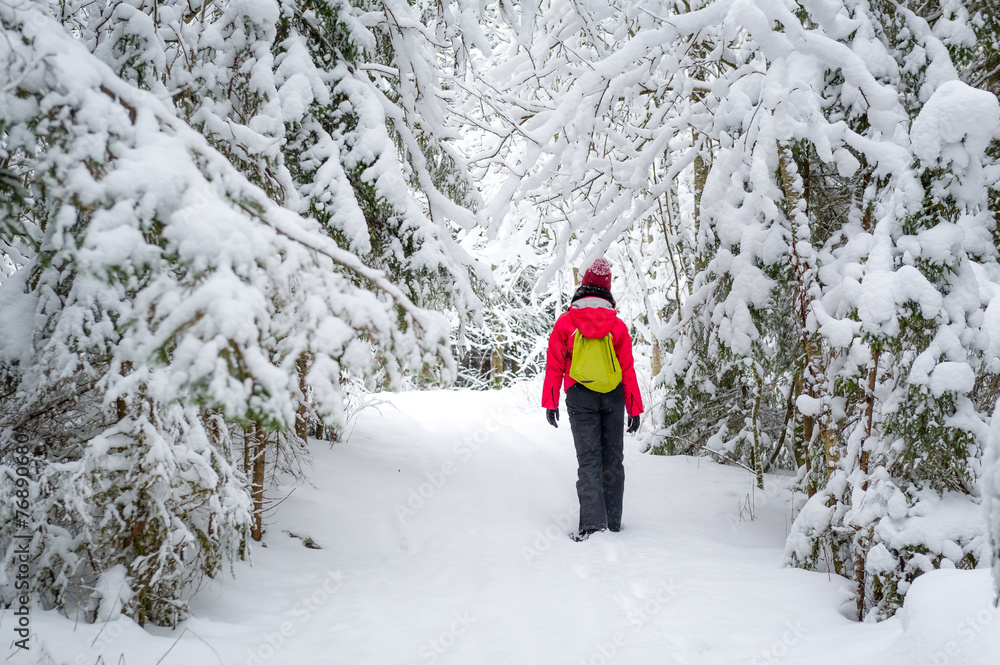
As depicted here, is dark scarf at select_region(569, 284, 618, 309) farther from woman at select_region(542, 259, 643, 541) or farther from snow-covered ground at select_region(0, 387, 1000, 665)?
snow-covered ground at select_region(0, 387, 1000, 665)

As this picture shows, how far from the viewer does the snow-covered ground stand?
7.27 feet

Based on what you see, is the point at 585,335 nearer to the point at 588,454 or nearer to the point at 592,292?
the point at 592,292

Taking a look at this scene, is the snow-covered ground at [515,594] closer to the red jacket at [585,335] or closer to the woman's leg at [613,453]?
the woman's leg at [613,453]

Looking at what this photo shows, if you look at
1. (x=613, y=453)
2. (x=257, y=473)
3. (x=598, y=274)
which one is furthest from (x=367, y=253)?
(x=613, y=453)

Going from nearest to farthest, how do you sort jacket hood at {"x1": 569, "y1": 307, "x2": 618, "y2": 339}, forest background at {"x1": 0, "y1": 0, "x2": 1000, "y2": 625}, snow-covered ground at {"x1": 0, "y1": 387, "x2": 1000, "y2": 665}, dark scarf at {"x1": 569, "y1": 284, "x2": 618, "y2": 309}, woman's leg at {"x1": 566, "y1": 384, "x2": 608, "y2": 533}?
forest background at {"x1": 0, "y1": 0, "x2": 1000, "y2": 625} → snow-covered ground at {"x1": 0, "y1": 387, "x2": 1000, "y2": 665} → woman's leg at {"x1": 566, "y1": 384, "x2": 608, "y2": 533} → jacket hood at {"x1": 569, "y1": 307, "x2": 618, "y2": 339} → dark scarf at {"x1": 569, "y1": 284, "x2": 618, "y2": 309}

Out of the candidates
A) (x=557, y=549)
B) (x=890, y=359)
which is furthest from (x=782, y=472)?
(x=890, y=359)

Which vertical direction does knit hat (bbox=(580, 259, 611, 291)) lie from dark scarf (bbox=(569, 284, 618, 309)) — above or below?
above

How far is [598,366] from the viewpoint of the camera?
14.5 feet

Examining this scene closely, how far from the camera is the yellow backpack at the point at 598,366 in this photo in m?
4.41

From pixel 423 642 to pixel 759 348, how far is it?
113 inches

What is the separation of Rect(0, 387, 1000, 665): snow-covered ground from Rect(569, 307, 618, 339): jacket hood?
57.9 inches

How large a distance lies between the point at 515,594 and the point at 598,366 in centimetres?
182

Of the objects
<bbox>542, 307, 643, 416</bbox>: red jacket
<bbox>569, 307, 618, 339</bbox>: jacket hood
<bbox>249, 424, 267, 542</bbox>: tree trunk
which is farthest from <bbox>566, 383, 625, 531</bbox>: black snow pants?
<bbox>249, 424, 267, 542</bbox>: tree trunk

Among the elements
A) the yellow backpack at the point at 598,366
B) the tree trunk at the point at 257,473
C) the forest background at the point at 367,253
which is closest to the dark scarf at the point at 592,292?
the yellow backpack at the point at 598,366
